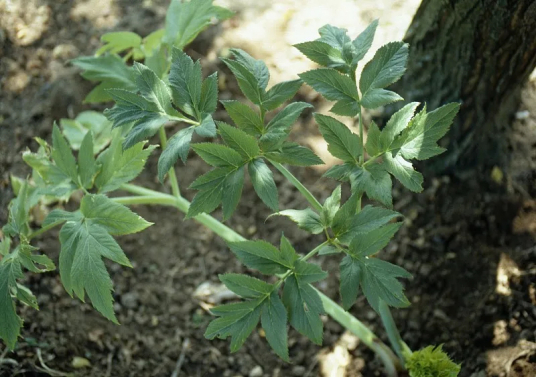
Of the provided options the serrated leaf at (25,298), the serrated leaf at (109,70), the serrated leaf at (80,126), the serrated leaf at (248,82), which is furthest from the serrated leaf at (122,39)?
the serrated leaf at (25,298)

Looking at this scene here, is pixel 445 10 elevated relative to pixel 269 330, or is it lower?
elevated

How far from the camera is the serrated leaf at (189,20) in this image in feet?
5.68

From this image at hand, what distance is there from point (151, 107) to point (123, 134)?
0.69 feet

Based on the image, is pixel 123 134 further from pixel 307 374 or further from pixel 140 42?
pixel 307 374

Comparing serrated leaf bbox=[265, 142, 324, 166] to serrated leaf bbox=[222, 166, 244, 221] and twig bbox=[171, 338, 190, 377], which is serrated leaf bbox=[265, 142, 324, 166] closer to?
serrated leaf bbox=[222, 166, 244, 221]

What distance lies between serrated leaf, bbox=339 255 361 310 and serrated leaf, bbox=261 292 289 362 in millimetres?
140

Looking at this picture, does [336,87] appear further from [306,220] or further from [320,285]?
[320,285]

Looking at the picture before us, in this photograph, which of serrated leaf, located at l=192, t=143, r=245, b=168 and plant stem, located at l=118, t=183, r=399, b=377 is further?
plant stem, located at l=118, t=183, r=399, b=377

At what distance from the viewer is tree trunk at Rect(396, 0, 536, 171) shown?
176cm

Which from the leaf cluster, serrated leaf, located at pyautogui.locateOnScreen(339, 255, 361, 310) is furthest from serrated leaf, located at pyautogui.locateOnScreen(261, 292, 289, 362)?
serrated leaf, located at pyautogui.locateOnScreen(339, 255, 361, 310)

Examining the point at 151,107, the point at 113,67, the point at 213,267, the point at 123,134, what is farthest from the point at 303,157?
the point at 213,267

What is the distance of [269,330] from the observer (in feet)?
4.32

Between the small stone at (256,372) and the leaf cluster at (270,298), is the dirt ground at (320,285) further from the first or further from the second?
the leaf cluster at (270,298)

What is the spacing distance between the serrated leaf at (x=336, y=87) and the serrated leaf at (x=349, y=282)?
374 mm
